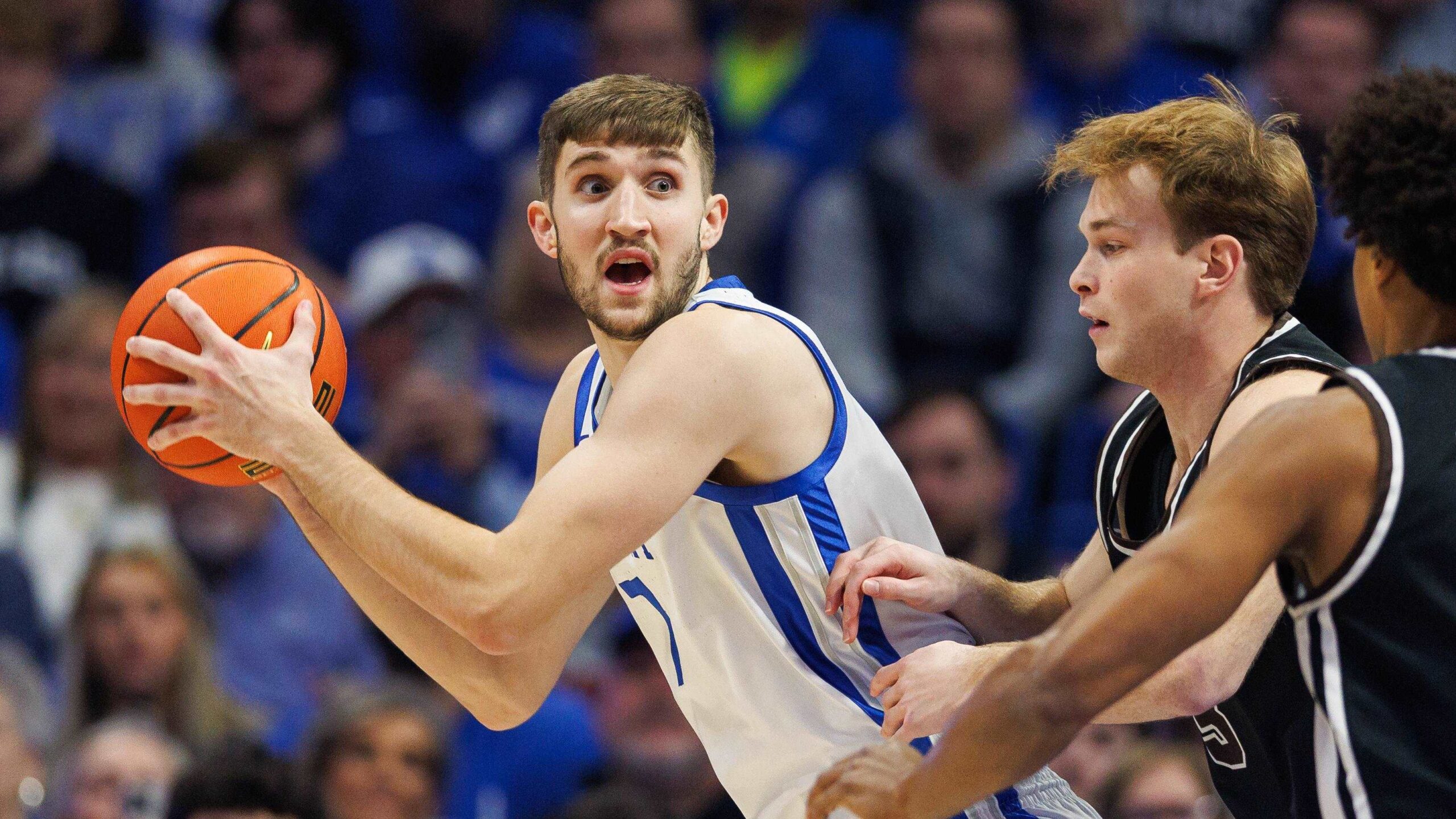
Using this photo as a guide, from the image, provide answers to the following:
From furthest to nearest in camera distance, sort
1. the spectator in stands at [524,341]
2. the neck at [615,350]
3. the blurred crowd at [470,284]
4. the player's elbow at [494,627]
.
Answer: the spectator in stands at [524,341]
the blurred crowd at [470,284]
the neck at [615,350]
the player's elbow at [494,627]

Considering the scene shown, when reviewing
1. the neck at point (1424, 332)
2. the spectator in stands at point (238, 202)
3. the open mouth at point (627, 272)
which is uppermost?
the spectator in stands at point (238, 202)

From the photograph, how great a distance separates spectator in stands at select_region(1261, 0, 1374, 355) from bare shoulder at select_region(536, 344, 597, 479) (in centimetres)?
421

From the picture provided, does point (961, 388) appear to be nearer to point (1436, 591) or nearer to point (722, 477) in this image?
point (722, 477)

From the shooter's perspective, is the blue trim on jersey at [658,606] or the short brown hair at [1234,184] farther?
the blue trim on jersey at [658,606]

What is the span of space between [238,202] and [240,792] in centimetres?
400

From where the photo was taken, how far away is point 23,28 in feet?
28.3

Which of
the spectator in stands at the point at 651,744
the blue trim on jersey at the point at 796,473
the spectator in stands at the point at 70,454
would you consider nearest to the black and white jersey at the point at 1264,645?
the blue trim on jersey at the point at 796,473

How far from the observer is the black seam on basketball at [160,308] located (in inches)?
144

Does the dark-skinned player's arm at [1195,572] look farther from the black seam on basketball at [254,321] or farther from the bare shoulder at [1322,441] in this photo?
the black seam on basketball at [254,321]

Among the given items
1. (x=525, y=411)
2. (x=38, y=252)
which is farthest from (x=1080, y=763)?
(x=38, y=252)

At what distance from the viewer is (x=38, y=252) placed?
8.44 meters

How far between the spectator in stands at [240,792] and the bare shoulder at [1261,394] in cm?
322

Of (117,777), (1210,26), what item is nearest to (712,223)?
(117,777)

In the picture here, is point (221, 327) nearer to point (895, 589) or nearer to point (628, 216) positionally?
point (628, 216)
